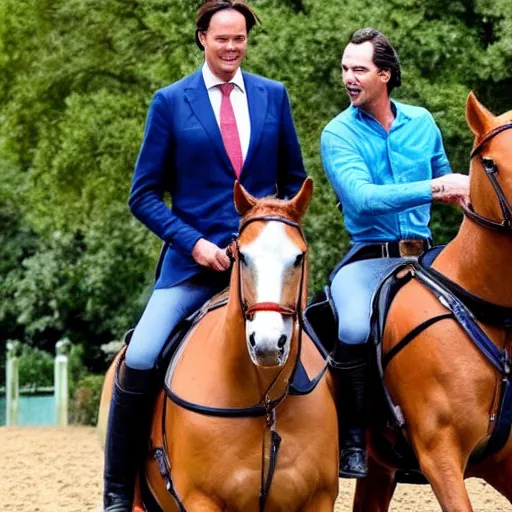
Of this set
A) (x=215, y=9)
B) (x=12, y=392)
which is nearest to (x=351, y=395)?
(x=215, y=9)

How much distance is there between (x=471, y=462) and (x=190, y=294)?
1.61m

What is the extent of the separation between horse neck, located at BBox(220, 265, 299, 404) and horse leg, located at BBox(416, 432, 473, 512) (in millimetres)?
1005

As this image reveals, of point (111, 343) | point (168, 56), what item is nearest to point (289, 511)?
point (168, 56)

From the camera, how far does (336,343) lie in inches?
283

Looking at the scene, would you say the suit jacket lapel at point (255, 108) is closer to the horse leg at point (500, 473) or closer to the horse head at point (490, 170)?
the horse head at point (490, 170)

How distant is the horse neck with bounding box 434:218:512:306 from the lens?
676 centimetres

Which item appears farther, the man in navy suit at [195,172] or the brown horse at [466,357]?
the man in navy suit at [195,172]

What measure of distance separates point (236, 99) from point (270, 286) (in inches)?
69.1

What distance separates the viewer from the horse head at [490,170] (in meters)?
6.55

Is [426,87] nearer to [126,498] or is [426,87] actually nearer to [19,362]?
[126,498]

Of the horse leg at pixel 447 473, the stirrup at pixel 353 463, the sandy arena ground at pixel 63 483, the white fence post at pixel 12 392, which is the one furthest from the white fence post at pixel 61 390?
the horse leg at pixel 447 473

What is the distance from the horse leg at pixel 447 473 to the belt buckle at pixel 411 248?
1.19 m

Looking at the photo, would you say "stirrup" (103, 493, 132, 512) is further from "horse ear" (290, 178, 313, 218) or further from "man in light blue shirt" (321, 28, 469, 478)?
"horse ear" (290, 178, 313, 218)

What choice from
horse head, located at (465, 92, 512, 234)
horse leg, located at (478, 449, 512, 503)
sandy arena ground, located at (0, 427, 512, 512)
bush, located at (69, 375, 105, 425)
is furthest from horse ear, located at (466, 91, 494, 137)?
bush, located at (69, 375, 105, 425)
